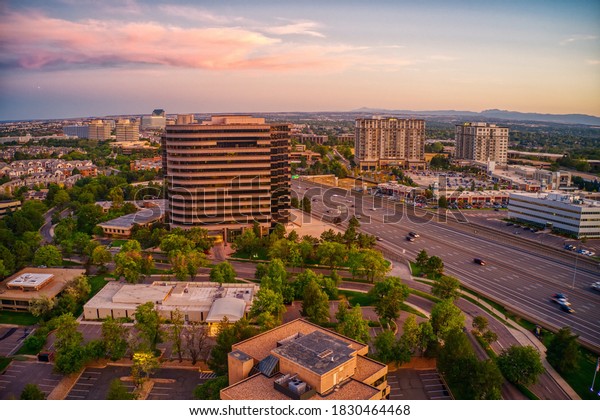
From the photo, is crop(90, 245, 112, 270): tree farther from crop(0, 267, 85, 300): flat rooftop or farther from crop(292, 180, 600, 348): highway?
crop(292, 180, 600, 348): highway

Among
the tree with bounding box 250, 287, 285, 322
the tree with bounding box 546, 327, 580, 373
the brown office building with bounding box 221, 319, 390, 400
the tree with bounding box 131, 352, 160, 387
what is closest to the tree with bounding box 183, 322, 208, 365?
the tree with bounding box 131, 352, 160, 387

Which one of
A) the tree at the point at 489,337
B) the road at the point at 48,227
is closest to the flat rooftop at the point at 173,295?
the tree at the point at 489,337

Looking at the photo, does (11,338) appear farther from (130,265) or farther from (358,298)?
(358,298)

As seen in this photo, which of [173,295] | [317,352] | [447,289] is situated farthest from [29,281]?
[447,289]

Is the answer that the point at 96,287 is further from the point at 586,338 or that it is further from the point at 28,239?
the point at 586,338

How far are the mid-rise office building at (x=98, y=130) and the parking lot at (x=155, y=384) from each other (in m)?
62.6

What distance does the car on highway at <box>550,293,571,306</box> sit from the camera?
13773 mm

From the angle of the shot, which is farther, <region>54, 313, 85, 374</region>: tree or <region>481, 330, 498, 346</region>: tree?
<region>481, 330, 498, 346</region>: tree

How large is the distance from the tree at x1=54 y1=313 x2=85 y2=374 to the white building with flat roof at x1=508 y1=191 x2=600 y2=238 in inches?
842

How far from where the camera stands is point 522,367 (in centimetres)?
930

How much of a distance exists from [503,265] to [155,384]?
13.5 m

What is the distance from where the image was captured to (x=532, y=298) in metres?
14.2

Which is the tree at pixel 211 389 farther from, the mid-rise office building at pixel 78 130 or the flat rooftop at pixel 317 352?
the mid-rise office building at pixel 78 130

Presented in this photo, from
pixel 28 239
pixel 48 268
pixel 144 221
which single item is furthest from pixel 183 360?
pixel 144 221
